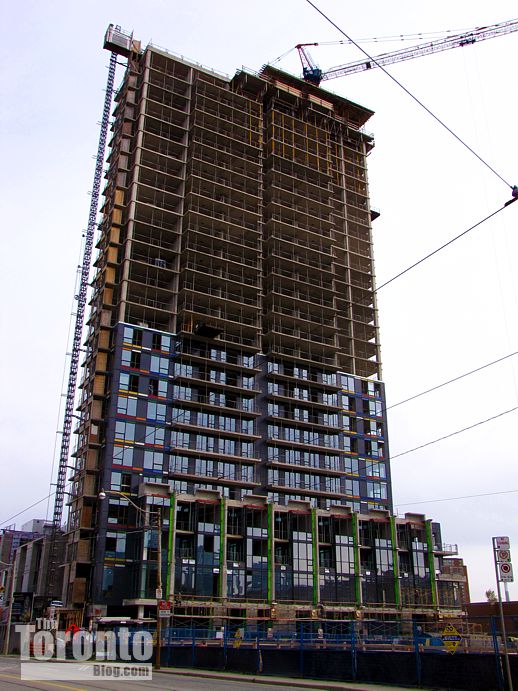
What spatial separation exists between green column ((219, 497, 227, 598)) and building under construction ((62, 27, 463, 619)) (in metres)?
0.23

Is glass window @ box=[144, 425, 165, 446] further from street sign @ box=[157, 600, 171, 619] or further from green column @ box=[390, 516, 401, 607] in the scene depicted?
street sign @ box=[157, 600, 171, 619]

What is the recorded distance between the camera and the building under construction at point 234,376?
252ft

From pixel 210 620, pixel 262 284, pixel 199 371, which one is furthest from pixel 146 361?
pixel 210 620

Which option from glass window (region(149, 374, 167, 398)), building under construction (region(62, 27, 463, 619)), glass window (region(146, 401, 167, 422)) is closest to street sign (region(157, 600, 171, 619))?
building under construction (region(62, 27, 463, 619))

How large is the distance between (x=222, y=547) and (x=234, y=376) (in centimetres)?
2527

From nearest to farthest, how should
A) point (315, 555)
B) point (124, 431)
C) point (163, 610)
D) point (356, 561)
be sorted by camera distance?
point (163, 610), point (124, 431), point (315, 555), point (356, 561)

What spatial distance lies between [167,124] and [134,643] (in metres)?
79.4

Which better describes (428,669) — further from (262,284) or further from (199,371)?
(262,284)

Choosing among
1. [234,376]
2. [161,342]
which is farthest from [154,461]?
[234,376]

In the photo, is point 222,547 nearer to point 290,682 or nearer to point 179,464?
point 179,464

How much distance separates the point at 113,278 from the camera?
93188 millimetres

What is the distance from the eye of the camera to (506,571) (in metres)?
19.3

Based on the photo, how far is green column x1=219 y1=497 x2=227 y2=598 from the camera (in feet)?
244

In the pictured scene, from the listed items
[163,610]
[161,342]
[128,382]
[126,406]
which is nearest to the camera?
[163,610]
